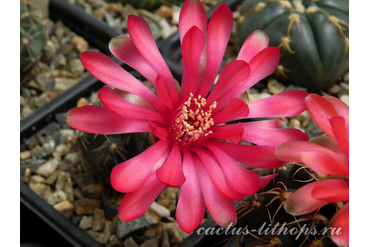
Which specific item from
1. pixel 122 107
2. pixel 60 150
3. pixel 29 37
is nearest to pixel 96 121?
pixel 122 107

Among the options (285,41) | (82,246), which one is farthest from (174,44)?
(82,246)

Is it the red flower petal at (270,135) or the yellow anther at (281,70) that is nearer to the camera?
the red flower petal at (270,135)

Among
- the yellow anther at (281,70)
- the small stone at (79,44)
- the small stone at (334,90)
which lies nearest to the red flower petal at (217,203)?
the yellow anther at (281,70)

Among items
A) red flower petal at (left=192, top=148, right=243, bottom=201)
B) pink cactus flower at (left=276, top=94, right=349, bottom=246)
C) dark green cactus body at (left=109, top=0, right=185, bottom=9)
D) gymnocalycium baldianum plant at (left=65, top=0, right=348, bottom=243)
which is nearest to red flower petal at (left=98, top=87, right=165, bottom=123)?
gymnocalycium baldianum plant at (left=65, top=0, right=348, bottom=243)

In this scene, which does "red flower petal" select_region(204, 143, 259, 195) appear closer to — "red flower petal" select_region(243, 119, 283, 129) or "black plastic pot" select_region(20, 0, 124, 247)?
"red flower petal" select_region(243, 119, 283, 129)

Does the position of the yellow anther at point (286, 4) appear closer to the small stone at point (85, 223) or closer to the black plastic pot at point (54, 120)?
the black plastic pot at point (54, 120)

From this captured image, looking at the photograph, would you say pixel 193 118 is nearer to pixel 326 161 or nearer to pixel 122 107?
pixel 122 107
